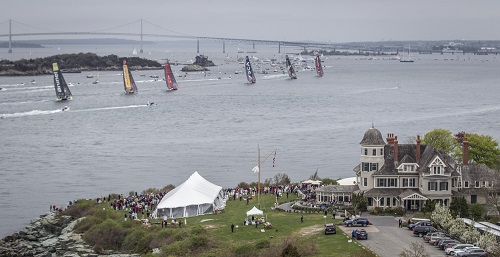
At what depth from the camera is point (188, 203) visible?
47.3 meters

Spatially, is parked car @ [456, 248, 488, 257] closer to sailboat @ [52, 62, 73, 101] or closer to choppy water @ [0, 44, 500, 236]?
choppy water @ [0, 44, 500, 236]

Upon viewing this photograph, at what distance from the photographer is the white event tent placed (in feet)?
154

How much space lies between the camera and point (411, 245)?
36.3 meters

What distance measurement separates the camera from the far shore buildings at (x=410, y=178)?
150 ft

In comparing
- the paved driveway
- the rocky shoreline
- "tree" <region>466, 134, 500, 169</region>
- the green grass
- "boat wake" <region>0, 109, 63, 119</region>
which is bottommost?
the rocky shoreline

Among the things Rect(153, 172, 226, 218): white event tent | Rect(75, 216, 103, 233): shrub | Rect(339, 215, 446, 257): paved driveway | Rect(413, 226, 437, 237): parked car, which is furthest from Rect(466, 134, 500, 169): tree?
Rect(75, 216, 103, 233): shrub

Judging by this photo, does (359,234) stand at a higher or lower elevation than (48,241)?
higher

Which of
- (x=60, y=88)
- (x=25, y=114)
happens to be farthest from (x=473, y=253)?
(x=60, y=88)

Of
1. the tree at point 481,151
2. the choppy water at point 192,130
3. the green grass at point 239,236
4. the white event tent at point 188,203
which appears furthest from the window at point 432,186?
the choppy water at point 192,130

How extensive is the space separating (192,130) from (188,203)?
48698 millimetres

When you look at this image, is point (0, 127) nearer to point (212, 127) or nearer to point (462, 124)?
point (212, 127)

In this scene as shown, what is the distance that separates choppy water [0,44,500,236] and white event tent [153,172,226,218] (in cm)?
848

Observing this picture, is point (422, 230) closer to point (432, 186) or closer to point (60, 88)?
point (432, 186)

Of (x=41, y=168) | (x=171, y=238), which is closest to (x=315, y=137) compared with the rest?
(x=41, y=168)
